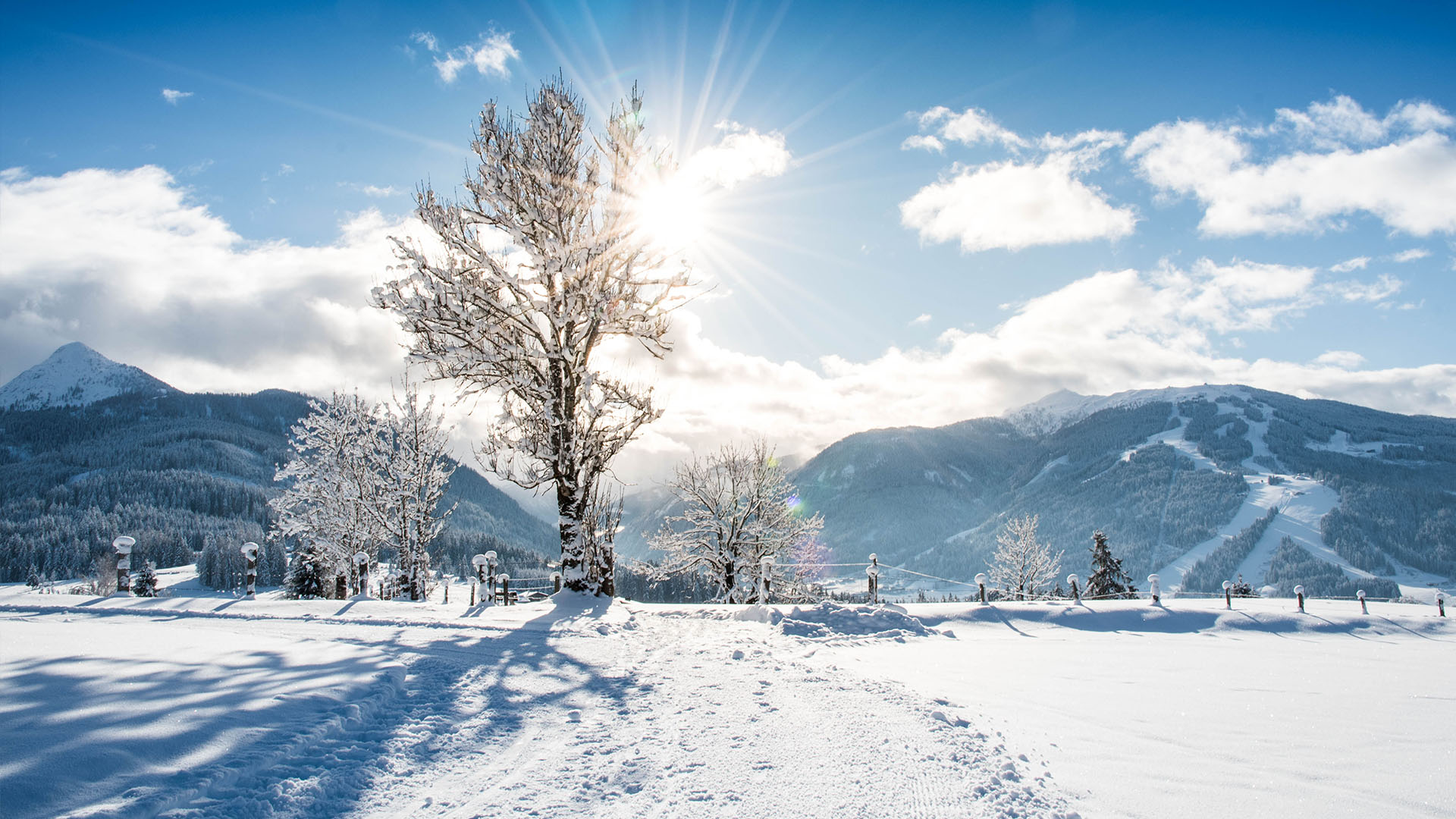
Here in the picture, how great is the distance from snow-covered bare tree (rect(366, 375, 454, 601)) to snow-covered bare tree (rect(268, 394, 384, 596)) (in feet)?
1.75

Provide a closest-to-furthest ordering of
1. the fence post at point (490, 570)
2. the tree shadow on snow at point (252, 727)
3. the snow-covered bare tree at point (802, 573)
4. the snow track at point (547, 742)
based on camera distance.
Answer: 1. the tree shadow on snow at point (252, 727)
2. the snow track at point (547, 742)
3. the fence post at point (490, 570)
4. the snow-covered bare tree at point (802, 573)

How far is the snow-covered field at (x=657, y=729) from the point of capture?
2.82 metres

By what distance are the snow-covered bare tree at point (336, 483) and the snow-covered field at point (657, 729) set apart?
2113cm

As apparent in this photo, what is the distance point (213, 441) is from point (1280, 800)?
24327 cm

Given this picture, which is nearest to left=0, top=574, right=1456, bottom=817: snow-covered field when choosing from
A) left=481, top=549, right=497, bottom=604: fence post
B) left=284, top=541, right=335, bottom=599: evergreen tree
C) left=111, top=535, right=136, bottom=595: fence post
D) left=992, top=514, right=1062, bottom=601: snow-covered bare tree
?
left=111, top=535, right=136, bottom=595: fence post

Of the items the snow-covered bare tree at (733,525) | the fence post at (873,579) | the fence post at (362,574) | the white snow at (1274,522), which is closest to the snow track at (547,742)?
the fence post at (873,579)

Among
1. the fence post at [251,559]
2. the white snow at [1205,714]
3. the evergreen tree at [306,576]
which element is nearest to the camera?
the white snow at [1205,714]

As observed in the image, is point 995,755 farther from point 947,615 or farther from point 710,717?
point 947,615

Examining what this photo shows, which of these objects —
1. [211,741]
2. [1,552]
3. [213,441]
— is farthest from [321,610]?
[213,441]

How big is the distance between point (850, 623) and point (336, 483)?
25.9 meters

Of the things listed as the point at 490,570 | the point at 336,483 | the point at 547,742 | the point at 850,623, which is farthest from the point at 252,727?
the point at 336,483

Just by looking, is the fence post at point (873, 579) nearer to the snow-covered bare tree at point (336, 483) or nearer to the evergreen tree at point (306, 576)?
the snow-covered bare tree at point (336, 483)

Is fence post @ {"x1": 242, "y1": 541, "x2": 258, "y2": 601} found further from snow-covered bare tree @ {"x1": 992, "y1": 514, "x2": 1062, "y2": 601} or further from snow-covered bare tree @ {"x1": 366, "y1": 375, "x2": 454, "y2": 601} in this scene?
snow-covered bare tree @ {"x1": 992, "y1": 514, "x2": 1062, "y2": 601}

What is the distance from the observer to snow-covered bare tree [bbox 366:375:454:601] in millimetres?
27031
